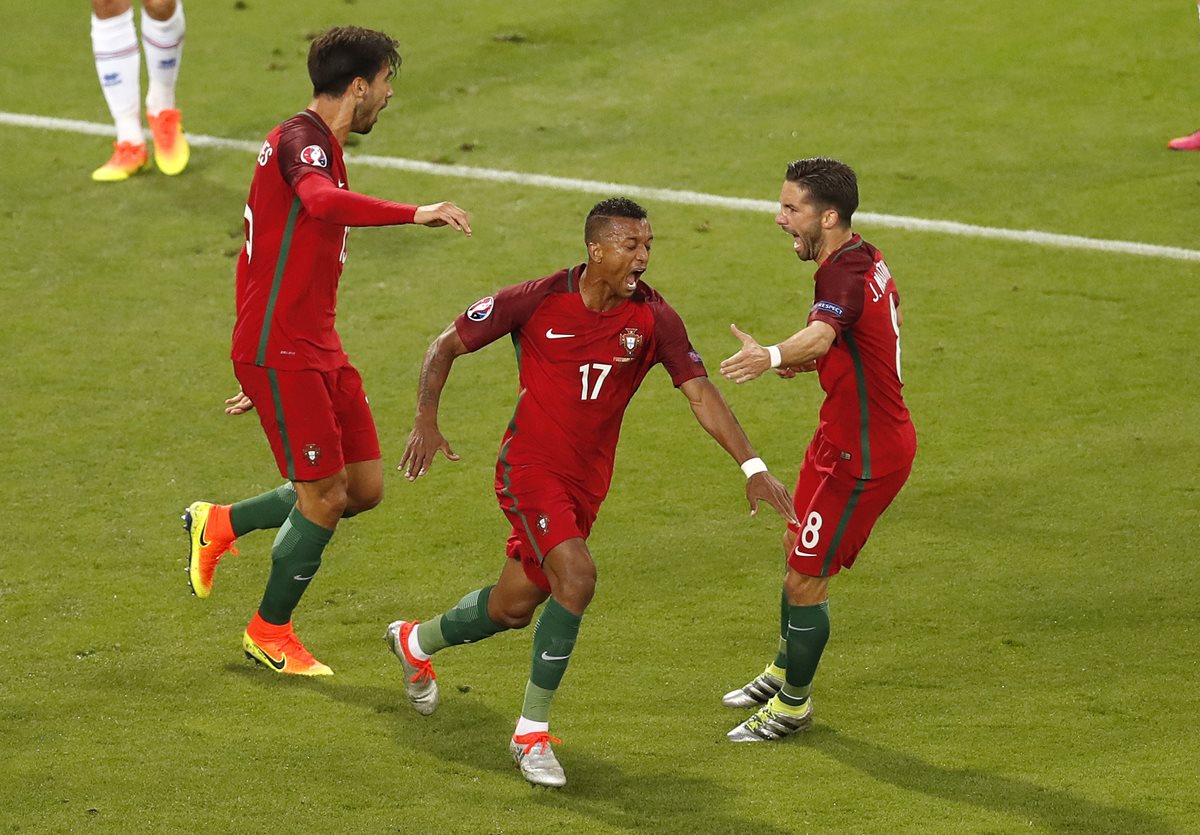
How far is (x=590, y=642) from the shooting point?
7.89m

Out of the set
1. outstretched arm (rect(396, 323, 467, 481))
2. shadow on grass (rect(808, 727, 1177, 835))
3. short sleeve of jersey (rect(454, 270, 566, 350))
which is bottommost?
shadow on grass (rect(808, 727, 1177, 835))

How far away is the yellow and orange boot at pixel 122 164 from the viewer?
13.6m

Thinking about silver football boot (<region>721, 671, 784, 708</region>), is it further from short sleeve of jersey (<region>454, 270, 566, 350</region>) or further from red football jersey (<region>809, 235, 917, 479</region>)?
short sleeve of jersey (<region>454, 270, 566, 350</region>)

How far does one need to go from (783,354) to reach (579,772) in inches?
69.7

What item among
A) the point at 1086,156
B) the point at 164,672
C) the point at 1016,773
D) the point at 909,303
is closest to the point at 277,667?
the point at 164,672

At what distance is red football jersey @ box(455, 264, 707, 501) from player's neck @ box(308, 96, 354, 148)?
1.13 m

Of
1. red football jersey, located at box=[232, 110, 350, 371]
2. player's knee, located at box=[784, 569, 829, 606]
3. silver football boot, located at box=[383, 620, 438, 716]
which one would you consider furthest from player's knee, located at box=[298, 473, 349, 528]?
player's knee, located at box=[784, 569, 829, 606]

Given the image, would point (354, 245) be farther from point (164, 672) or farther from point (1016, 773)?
point (1016, 773)

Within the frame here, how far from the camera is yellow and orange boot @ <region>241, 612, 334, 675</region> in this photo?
24.8ft

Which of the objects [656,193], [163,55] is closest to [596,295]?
[656,193]

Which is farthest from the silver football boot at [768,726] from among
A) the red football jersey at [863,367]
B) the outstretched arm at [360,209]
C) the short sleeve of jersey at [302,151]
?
the short sleeve of jersey at [302,151]

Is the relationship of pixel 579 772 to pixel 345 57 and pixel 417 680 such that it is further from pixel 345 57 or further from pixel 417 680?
pixel 345 57

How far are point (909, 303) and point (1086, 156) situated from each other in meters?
2.91

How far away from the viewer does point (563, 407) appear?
6734 mm
